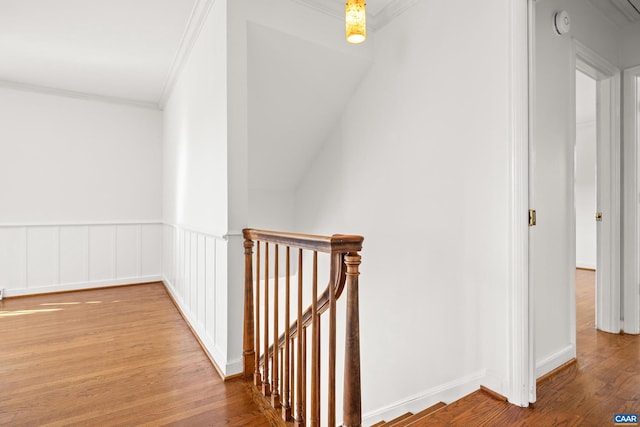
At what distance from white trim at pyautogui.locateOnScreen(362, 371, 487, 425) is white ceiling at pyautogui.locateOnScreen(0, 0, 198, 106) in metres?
3.12

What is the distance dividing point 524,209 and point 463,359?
0.97 metres

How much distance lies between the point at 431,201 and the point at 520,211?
2.08ft

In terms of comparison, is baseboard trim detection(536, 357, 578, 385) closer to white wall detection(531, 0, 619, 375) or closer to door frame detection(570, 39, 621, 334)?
white wall detection(531, 0, 619, 375)

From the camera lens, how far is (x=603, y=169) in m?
2.58

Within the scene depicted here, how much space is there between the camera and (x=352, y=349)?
1.22m

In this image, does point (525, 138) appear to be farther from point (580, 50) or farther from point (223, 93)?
point (223, 93)

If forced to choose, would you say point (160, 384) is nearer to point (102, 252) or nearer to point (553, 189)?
point (553, 189)

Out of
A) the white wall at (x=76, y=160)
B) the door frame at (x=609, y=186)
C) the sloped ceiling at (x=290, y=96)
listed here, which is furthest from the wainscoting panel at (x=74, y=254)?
the door frame at (x=609, y=186)

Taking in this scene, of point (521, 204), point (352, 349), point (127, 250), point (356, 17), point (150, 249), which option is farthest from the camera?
point (150, 249)

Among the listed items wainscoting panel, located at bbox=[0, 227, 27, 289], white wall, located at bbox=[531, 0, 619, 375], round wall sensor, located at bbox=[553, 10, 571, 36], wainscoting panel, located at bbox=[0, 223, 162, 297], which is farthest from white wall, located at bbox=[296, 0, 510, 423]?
wainscoting panel, located at bbox=[0, 227, 27, 289]

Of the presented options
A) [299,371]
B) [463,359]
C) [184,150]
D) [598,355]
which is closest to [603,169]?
[598,355]

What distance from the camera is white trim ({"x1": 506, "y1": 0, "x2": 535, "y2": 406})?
1.68 m

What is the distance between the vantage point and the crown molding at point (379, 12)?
→ 2.43 metres

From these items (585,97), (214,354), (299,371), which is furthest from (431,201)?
(585,97)
